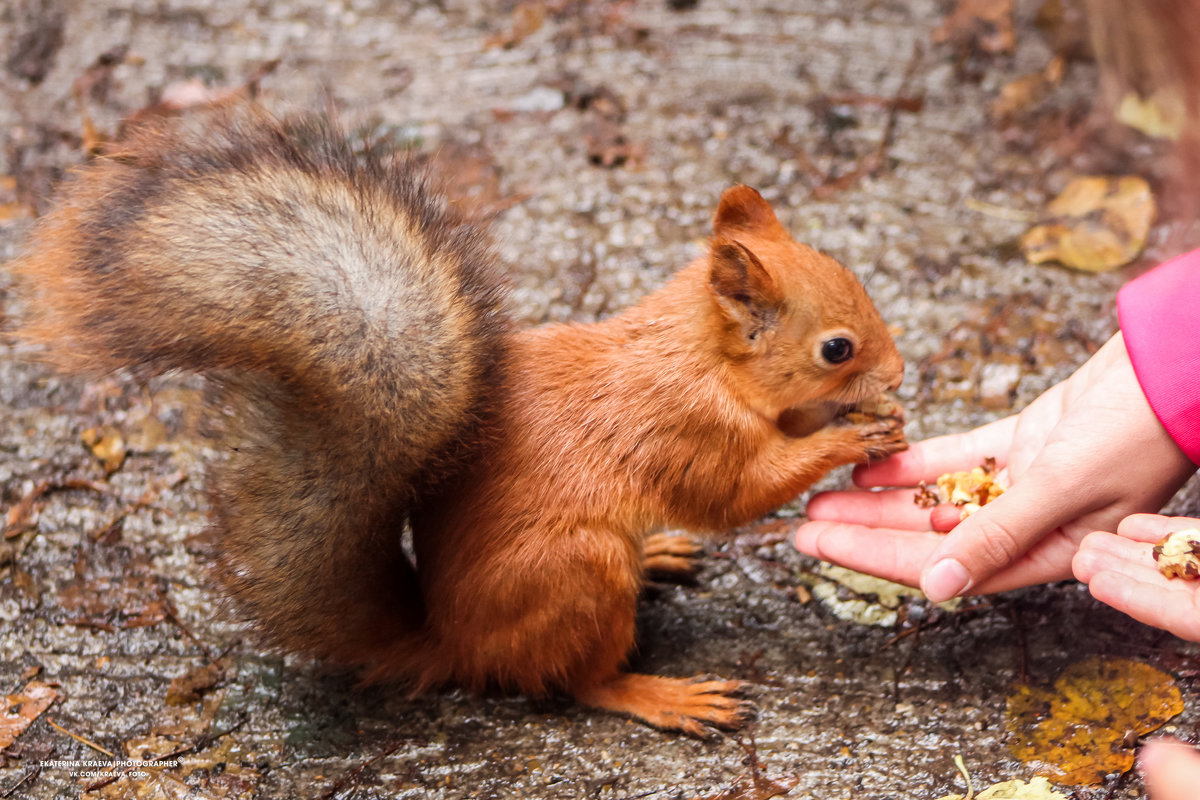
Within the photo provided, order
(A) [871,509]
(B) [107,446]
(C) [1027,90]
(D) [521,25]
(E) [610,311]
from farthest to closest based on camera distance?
(D) [521,25]
(C) [1027,90]
(E) [610,311]
(B) [107,446]
(A) [871,509]

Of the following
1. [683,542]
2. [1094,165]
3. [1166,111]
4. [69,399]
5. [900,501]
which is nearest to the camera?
[900,501]

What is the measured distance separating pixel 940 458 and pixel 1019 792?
598 millimetres

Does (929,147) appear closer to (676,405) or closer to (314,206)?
(676,405)

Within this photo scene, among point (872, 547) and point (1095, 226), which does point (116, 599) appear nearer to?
point (872, 547)

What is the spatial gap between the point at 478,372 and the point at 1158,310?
1.09 m

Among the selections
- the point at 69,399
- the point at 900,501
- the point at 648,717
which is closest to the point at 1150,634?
the point at 900,501

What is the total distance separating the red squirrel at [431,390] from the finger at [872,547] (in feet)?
0.30

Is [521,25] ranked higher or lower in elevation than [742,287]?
higher

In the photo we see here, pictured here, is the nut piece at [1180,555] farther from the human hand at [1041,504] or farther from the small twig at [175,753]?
the small twig at [175,753]

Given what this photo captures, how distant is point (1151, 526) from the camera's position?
1444 mm

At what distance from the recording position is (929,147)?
288cm

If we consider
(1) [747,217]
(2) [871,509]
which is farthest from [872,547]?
(1) [747,217]

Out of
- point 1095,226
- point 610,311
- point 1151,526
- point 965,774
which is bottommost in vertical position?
point 965,774

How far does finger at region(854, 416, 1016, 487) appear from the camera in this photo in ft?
5.98
